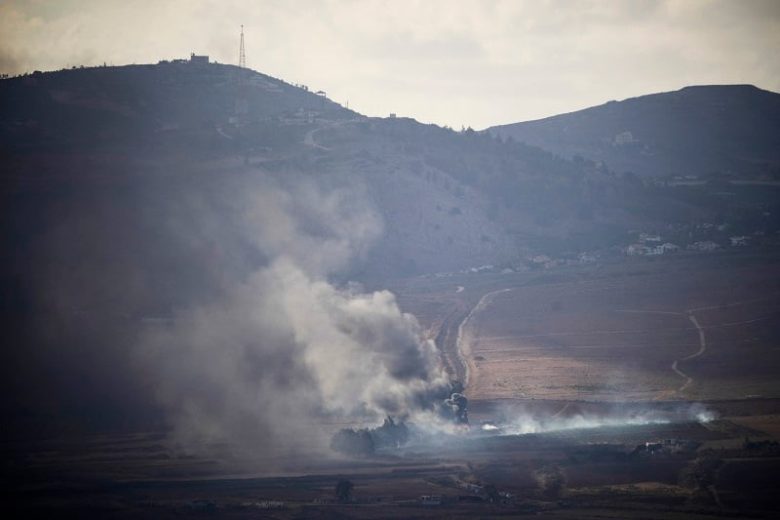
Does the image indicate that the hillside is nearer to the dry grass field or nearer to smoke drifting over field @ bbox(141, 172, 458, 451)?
smoke drifting over field @ bbox(141, 172, 458, 451)

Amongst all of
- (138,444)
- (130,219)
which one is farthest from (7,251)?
(138,444)

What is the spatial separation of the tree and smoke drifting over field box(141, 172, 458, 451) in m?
13.4

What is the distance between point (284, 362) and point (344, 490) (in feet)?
116

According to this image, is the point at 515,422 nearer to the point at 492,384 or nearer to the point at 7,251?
the point at 492,384

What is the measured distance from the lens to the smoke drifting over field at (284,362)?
276 feet

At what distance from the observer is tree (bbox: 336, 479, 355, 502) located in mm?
62812

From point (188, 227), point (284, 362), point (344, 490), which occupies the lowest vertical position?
point (344, 490)

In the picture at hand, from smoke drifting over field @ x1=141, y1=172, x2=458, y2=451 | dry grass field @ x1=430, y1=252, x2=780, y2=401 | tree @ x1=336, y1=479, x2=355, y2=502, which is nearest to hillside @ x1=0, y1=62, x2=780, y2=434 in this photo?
smoke drifting over field @ x1=141, y1=172, x2=458, y2=451

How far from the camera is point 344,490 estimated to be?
2491 inches

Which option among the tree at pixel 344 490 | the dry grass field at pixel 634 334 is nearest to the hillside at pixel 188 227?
the dry grass field at pixel 634 334

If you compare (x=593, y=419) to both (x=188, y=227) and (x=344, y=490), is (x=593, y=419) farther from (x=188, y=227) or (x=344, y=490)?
(x=188, y=227)

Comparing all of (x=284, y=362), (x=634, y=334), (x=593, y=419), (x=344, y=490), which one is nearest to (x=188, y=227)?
(x=284, y=362)

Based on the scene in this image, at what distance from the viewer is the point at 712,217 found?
19588cm

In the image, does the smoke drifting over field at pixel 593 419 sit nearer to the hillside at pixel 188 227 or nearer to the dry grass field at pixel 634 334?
the dry grass field at pixel 634 334
